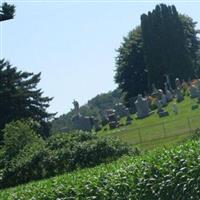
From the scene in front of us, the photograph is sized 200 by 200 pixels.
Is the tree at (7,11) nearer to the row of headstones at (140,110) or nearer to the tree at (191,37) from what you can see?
the row of headstones at (140,110)

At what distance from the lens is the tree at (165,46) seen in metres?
69.4

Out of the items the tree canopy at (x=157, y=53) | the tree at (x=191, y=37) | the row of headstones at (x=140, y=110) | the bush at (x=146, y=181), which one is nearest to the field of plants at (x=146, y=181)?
the bush at (x=146, y=181)

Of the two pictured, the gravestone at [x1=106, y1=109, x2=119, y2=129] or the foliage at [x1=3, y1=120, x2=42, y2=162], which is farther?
the gravestone at [x1=106, y1=109, x2=119, y2=129]

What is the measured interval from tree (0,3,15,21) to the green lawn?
35.1 feet

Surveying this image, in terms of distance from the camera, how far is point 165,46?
71.4m

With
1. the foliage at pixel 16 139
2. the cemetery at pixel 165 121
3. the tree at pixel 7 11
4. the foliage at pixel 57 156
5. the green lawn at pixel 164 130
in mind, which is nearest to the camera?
the tree at pixel 7 11

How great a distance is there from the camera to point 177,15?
245 feet

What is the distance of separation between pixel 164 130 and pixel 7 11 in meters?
→ 15.6

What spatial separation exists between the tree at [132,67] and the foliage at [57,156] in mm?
49148

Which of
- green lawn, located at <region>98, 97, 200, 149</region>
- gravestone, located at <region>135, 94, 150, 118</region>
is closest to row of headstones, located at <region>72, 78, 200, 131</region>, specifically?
gravestone, located at <region>135, 94, 150, 118</region>

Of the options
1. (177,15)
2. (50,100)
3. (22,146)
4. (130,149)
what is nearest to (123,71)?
(177,15)

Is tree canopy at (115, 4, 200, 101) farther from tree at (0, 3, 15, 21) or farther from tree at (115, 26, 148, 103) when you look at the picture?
tree at (0, 3, 15, 21)

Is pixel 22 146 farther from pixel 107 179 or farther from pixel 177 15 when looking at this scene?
pixel 177 15

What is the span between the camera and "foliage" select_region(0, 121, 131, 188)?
20719mm
